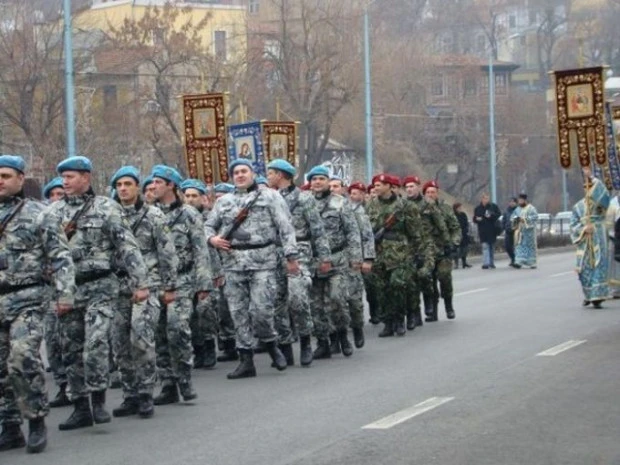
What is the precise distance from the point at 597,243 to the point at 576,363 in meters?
7.71

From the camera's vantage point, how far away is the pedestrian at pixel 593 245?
887 inches

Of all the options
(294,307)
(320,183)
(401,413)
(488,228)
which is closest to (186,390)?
(401,413)

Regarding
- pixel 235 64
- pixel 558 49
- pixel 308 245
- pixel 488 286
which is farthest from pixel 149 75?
pixel 558 49

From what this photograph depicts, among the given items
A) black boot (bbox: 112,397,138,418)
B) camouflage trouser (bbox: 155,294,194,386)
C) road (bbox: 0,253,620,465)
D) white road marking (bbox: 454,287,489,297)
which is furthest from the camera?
white road marking (bbox: 454,287,489,297)

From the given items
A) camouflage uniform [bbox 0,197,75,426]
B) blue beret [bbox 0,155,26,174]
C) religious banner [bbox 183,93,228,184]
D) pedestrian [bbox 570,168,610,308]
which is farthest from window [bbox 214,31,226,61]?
camouflage uniform [bbox 0,197,75,426]

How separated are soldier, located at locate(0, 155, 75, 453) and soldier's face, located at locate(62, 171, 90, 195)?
3.09 feet

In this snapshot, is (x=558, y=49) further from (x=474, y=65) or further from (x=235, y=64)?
(x=235, y=64)

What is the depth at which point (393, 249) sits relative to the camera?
19.2 meters

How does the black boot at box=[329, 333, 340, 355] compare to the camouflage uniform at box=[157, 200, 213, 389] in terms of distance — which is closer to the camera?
the camouflage uniform at box=[157, 200, 213, 389]

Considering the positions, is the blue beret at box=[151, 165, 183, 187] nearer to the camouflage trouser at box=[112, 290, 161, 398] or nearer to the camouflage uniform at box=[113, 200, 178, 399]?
the camouflage uniform at box=[113, 200, 178, 399]

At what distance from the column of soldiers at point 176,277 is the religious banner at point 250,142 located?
404 cm

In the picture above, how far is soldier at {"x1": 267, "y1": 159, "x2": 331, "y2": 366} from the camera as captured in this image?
15.7 m

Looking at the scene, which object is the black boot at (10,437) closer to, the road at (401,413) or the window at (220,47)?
the road at (401,413)

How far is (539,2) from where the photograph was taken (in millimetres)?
111625
